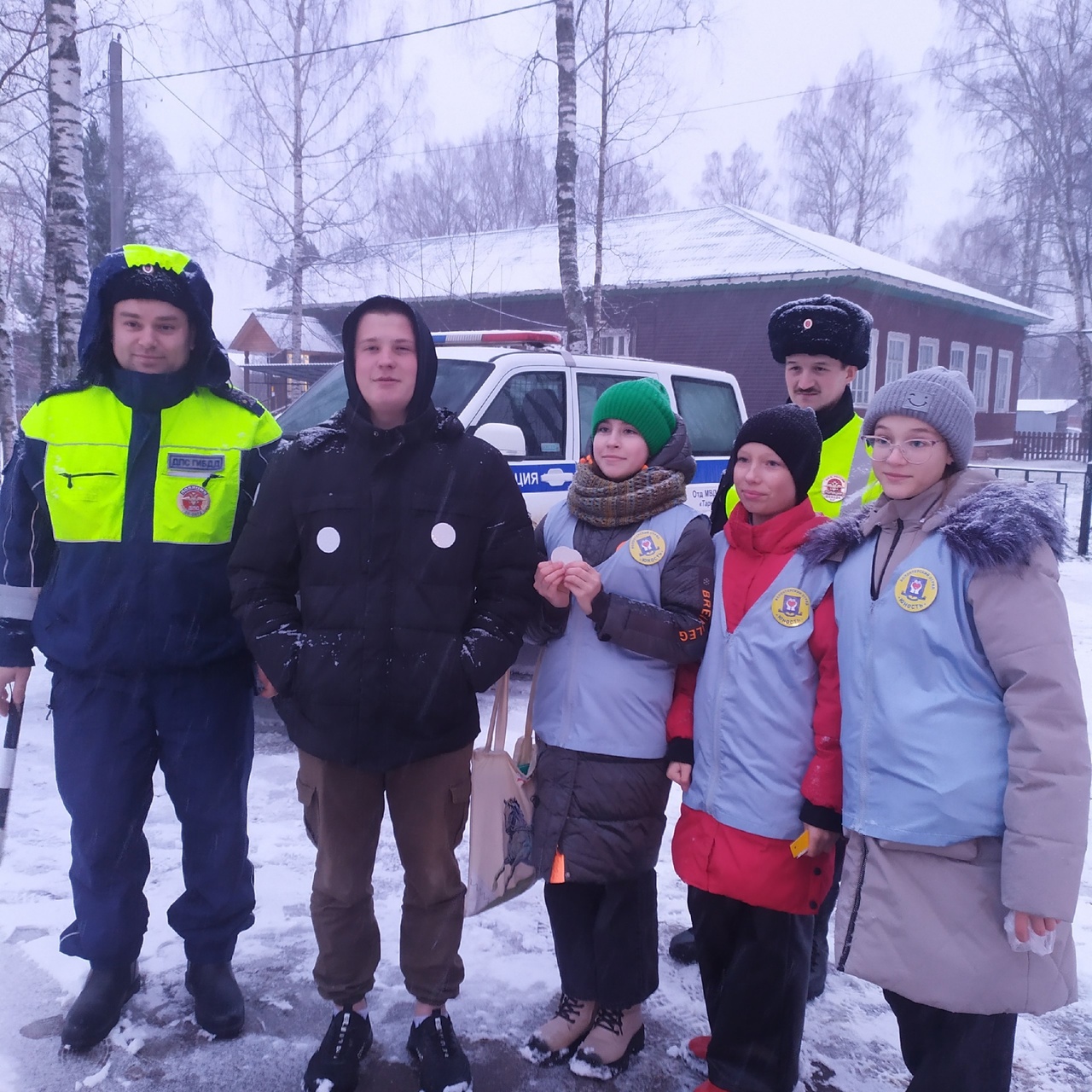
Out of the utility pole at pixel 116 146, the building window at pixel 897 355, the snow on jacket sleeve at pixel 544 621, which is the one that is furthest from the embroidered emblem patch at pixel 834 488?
the building window at pixel 897 355

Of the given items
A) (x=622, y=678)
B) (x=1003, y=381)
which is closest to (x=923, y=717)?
(x=622, y=678)

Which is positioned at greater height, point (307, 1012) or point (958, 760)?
point (958, 760)

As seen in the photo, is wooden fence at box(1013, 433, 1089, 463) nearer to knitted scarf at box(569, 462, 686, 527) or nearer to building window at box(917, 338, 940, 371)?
building window at box(917, 338, 940, 371)

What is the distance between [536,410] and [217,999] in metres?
4.00

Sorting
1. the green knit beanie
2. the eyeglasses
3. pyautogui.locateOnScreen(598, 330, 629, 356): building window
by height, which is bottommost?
the eyeglasses

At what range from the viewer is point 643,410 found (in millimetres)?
2428

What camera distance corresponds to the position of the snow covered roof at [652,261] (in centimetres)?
1967

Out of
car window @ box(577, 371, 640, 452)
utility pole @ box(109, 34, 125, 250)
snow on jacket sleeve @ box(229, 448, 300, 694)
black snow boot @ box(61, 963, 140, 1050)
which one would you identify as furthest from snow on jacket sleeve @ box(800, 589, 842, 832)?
utility pole @ box(109, 34, 125, 250)

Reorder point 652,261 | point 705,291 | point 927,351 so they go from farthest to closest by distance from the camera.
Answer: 1. point 927,351
2. point 652,261
3. point 705,291

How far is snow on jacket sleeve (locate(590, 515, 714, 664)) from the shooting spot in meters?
2.28

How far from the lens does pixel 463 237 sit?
1017 inches

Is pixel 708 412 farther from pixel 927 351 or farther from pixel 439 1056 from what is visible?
pixel 927 351

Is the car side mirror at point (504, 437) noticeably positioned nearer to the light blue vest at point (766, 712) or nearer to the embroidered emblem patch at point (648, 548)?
the embroidered emblem patch at point (648, 548)

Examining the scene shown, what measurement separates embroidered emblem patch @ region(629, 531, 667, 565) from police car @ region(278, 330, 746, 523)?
Answer: 2.59m
